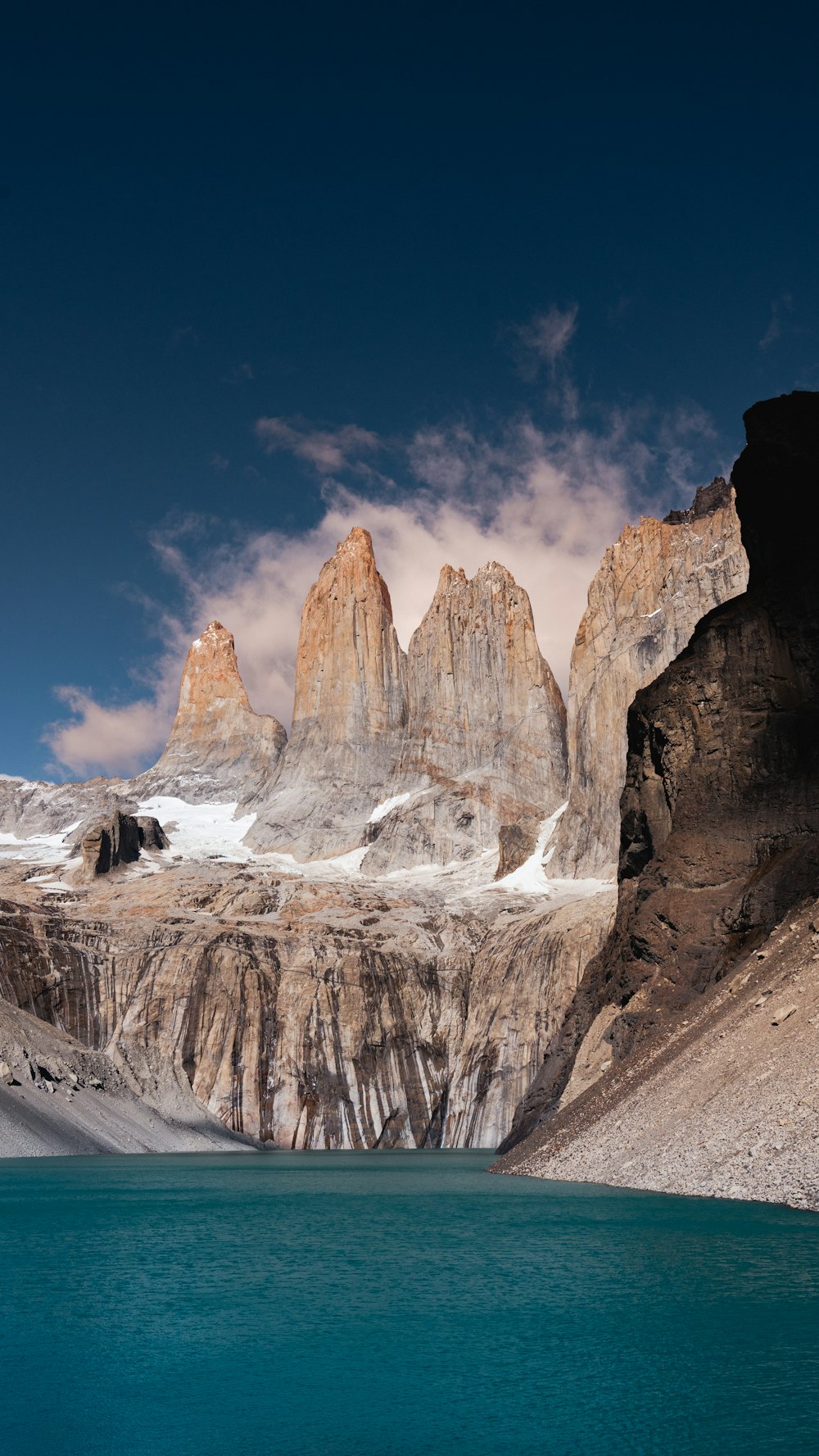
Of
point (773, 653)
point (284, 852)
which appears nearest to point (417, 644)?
point (284, 852)

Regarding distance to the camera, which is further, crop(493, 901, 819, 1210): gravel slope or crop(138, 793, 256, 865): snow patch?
crop(138, 793, 256, 865): snow patch

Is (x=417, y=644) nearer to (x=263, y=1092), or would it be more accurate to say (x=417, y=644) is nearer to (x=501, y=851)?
(x=501, y=851)

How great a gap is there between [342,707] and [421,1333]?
502ft

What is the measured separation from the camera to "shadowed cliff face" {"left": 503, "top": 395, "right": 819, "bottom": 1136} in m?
→ 40.2

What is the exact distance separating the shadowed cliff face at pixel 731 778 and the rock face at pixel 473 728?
3693 inches

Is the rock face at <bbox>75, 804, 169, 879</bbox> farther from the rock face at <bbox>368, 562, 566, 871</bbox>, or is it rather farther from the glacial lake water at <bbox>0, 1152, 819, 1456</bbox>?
the glacial lake water at <bbox>0, 1152, 819, 1456</bbox>

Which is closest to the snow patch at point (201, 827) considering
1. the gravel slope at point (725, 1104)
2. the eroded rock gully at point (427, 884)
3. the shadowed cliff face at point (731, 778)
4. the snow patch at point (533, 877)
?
the eroded rock gully at point (427, 884)

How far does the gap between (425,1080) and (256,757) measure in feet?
359

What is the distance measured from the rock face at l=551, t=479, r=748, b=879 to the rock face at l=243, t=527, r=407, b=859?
3453 cm

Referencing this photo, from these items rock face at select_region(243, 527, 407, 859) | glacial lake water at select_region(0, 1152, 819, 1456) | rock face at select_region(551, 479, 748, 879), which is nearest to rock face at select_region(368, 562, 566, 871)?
rock face at select_region(243, 527, 407, 859)

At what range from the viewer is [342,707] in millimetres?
167250

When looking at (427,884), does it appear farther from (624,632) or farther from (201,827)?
(201,827)

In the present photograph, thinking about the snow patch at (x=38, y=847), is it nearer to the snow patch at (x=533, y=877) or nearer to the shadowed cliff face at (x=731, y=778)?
the snow patch at (x=533, y=877)

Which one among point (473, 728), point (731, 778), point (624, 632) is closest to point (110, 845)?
point (473, 728)
